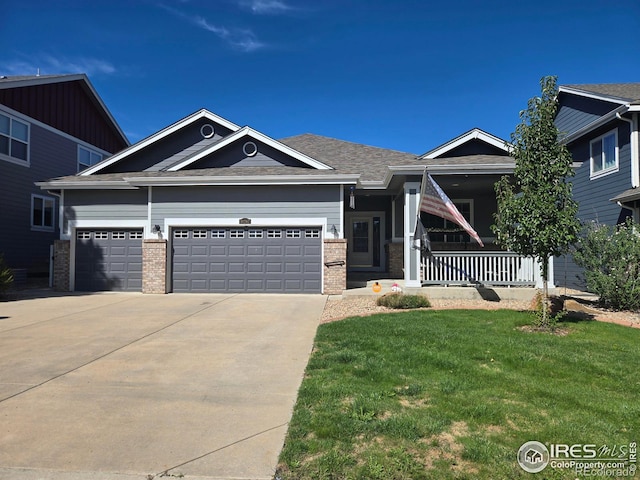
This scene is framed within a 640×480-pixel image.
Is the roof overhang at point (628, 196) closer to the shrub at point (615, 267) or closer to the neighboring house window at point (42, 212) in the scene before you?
the shrub at point (615, 267)

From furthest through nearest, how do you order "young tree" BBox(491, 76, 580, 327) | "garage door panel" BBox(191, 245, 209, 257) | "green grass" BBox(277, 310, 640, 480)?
"garage door panel" BBox(191, 245, 209, 257) < "young tree" BBox(491, 76, 580, 327) < "green grass" BBox(277, 310, 640, 480)

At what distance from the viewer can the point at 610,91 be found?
14.0 meters

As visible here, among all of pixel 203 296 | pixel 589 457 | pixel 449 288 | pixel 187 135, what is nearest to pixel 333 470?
pixel 589 457

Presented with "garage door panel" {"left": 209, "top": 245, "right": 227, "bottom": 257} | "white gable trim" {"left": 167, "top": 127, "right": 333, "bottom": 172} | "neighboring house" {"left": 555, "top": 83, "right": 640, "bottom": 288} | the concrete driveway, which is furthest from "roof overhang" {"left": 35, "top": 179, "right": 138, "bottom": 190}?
"neighboring house" {"left": 555, "top": 83, "right": 640, "bottom": 288}

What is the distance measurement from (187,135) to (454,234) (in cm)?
1095

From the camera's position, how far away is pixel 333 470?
2840mm

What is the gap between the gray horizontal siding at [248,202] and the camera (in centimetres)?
1320

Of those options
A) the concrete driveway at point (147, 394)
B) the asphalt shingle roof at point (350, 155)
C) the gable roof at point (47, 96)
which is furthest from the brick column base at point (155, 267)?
the gable roof at point (47, 96)

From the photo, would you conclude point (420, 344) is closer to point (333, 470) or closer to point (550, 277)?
point (333, 470)

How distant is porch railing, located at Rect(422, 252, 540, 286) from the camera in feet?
38.1

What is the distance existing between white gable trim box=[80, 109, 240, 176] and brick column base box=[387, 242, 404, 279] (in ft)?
24.6

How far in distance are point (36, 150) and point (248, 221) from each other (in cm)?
1174

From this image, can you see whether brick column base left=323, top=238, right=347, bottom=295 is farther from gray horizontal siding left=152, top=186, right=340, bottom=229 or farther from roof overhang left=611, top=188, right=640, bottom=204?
roof overhang left=611, top=188, right=640, bottom=204

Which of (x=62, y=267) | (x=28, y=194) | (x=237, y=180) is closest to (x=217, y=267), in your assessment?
(x=237, y=180)
